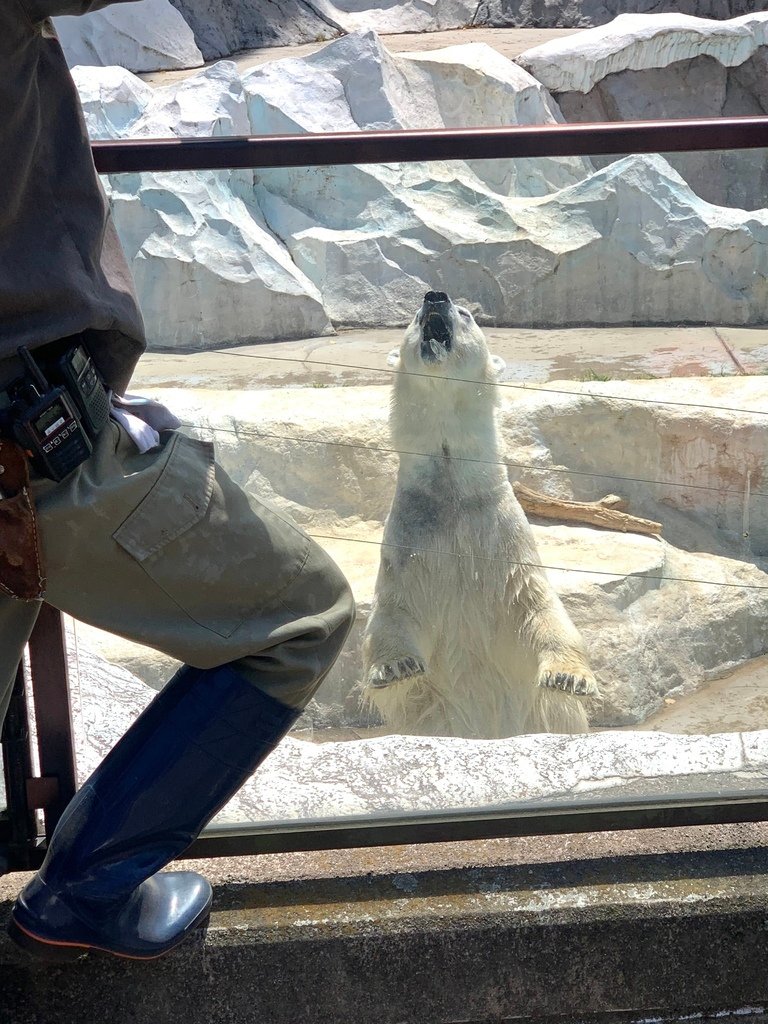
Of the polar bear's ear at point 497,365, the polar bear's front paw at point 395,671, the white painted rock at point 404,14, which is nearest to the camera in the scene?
the polar bear's ear at point 497,365

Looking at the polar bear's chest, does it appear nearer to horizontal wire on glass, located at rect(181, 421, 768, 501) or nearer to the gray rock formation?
horizontal wire on glass, located at rect(181, 421, 768, 501)

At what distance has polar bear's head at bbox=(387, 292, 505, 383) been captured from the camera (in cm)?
216

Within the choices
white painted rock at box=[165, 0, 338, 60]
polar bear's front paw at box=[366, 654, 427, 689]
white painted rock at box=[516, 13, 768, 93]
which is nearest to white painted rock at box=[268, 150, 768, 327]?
polar bear's front paw at box=[366, 654, 427, 689]

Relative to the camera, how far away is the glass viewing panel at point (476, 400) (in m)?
1.87

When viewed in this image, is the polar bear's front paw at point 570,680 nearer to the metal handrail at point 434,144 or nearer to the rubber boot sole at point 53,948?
the metal handrail at point 434,144

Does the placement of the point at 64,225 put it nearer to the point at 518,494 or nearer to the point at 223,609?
the point at 223,609

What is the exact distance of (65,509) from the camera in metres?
1.13

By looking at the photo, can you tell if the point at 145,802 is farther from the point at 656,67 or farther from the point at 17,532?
the point at 656,67

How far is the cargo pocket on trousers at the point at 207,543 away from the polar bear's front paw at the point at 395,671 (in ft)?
6.49

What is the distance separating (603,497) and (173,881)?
4.58 feet

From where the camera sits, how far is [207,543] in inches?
47.4

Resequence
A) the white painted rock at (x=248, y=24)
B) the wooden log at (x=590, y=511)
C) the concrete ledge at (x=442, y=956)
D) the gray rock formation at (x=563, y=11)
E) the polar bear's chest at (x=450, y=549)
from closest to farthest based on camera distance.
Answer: the concrete ledge at (x=442, y=956)
the wooden log at (x=590, y=511)
the polar bear's chest at (x=450, y=549)
the white painted rock at (x=248, y=24)
the gray rock formation at (x=563, y=11)

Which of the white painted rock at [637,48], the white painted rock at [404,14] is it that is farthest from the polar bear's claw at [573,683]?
the white painted rock at [404,14]

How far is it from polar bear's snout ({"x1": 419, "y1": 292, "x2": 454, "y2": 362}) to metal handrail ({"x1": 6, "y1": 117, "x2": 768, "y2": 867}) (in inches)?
19.2
